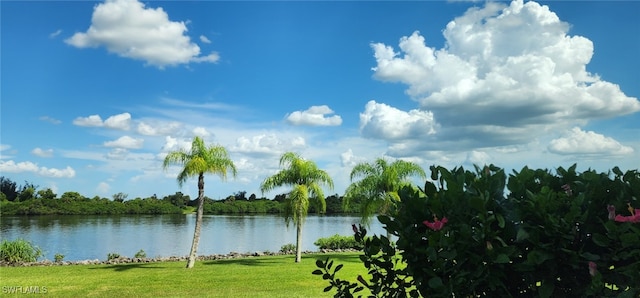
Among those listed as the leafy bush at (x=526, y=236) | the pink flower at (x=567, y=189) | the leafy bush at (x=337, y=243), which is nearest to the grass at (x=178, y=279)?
the leafy bush at (x=526, y=236)

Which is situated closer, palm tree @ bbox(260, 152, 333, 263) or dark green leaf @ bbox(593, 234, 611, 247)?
dark green leaf @ bbox(593, 234, 611, 247)

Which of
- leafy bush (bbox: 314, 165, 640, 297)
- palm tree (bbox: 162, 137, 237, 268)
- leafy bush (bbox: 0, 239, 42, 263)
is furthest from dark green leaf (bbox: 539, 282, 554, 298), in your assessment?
leafy bush (bbox: 0, 239, 42, 263)

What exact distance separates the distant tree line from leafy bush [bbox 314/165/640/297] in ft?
167

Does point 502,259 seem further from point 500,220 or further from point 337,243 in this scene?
point 337,243

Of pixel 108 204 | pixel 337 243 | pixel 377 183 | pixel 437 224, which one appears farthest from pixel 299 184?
pixel 108 204

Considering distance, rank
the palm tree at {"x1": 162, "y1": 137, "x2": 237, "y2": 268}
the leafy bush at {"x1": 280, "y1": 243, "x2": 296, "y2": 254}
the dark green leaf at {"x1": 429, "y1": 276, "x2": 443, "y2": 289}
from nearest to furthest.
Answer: the dark green leaf at {"x1": 429, "y1": 276, "x2": 443, "y2": 289}, the palm tree at {"x1": 162, "y1": 137, "x2": 237, "y2": 268}, the leafy bush at {"x1": 280, "y1": 243, "x2": 296, "y2": 254}

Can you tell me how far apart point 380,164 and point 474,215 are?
17.6 meters

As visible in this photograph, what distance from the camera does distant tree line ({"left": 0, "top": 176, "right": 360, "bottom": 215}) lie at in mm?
60250

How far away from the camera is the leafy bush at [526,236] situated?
2271 millimetres

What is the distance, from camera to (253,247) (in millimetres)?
25578

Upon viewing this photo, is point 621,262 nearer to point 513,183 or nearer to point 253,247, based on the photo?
point 513,183

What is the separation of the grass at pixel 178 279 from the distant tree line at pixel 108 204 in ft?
124

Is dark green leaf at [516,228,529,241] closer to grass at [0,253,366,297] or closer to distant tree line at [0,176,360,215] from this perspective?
grass at [0,253,366,297]

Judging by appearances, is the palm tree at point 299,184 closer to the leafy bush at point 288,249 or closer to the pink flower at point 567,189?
the leafy bush at point 288,249
